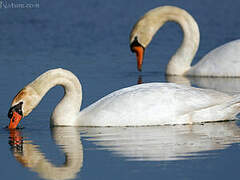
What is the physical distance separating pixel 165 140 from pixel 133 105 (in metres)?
1.06

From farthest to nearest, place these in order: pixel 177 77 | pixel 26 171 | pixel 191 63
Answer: pixel 191 63, pixel 177 77, pixel 26 171

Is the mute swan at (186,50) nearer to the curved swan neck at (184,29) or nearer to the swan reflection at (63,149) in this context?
the curved swan neck at (184,29)

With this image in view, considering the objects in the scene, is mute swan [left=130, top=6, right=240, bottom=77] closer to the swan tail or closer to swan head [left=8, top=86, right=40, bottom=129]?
the swan tail

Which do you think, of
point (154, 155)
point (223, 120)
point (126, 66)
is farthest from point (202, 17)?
point (154, 155)

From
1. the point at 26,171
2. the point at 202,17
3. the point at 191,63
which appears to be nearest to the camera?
the point at 26,171

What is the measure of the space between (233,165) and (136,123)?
8.11 feet

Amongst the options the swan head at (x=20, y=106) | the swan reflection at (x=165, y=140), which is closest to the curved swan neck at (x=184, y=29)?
the swan reflection at (x=165, y=140)

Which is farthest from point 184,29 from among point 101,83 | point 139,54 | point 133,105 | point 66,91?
point 133,105

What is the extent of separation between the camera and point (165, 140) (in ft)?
29.3

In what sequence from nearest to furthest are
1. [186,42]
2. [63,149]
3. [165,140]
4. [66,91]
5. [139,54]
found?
[63,149], [165,140], [66,91], [139,54], [186,42]

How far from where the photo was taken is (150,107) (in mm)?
9883

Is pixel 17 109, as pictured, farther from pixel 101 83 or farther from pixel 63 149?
pixel 101 83

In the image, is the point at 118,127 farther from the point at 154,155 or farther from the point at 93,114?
the point at 154,155

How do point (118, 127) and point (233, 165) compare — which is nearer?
point (233, 165)
